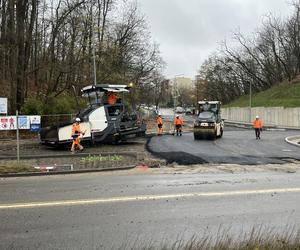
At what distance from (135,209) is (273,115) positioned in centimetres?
5563

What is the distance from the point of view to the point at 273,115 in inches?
2416

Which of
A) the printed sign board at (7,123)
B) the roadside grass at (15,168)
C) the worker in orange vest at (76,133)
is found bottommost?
the roadside grass at (15,168)

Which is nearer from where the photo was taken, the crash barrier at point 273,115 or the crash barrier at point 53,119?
the crash barrier at point 53,119

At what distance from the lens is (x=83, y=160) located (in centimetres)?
1800

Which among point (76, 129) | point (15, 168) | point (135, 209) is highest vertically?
point (76, 129)

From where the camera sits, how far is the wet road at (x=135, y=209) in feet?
22.4

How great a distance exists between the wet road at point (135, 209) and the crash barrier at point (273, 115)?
1760 inches

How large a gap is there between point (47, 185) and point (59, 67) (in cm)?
2298

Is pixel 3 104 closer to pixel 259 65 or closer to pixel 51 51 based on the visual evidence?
pixel 51 51

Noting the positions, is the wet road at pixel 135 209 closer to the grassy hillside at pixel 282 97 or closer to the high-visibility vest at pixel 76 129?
the high-visibility vest at pixel 76 129

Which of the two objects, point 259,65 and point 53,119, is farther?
point 259,65

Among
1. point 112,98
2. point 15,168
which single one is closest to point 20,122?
point 112,98

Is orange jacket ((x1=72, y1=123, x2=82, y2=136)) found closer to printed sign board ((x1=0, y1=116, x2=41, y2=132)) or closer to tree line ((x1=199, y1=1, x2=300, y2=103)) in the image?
printed sign board ((x1=0, y1=116, x2=41, y2=132))

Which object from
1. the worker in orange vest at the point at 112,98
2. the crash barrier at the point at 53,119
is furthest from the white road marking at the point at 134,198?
the crash barrier at the point at 53,119
